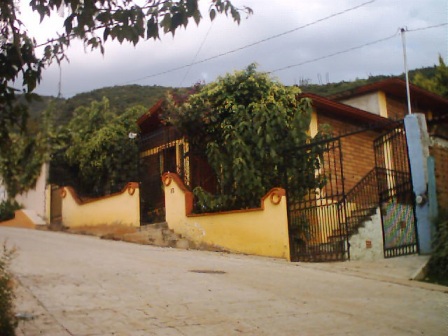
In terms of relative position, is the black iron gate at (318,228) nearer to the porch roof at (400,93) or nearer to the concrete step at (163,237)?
the concrete step at (163,237)

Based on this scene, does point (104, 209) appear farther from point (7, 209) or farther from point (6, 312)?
point (6, 312)

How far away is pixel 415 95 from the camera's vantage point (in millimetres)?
21188

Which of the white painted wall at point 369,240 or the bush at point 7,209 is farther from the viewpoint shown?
the bush at point 7,209

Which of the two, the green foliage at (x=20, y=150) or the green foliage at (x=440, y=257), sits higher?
the green foliage at (x=20, y=150)

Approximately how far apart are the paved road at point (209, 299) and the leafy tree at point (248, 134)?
8.26 ft

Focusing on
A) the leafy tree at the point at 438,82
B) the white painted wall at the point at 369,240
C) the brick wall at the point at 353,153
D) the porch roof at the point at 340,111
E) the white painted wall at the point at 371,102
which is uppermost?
the leafy tree at the point at 438,82

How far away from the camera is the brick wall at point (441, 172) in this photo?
11898 millimetres

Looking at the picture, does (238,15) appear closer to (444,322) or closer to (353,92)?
(444,322)

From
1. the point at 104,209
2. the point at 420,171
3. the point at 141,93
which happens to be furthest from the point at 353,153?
the point at 141,93

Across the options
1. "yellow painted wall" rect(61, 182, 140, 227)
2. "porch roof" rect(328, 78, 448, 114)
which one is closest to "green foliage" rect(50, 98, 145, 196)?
"yellow painted wall" rect(61, 182, 140, 227)

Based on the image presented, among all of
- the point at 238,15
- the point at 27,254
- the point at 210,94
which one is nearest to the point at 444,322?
the point at 238,15

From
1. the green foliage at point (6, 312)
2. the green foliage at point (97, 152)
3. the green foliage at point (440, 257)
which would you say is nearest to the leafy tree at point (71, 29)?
the green foliage at point (6, 312)

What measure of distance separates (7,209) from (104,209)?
6528mm

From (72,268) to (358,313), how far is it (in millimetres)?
4970
